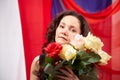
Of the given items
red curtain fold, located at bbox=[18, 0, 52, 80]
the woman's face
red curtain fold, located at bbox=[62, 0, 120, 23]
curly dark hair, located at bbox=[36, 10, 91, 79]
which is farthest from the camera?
red curtain fold, located at bbox=[18, 0, 52, 80]

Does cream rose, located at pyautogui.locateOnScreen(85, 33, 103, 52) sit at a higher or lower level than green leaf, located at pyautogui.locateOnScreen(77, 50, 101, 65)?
higher

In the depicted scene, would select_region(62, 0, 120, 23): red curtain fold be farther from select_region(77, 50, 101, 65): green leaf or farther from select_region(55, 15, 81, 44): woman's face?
select_region(77, 50, 101, 65): green leaf

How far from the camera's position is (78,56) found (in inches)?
33.4

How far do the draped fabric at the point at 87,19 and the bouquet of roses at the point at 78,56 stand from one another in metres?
0.71

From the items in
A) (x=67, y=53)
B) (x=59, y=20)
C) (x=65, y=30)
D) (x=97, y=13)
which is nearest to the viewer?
(x=67, y=53)

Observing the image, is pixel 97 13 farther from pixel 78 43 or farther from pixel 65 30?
pixel 78 43

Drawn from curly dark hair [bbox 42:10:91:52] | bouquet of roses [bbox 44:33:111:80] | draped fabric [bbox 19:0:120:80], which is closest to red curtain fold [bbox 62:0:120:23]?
draped fabric [bbox 19:0:120:80]

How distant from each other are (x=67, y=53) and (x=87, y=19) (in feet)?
2.67

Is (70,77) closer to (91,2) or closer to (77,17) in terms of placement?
(77,17)

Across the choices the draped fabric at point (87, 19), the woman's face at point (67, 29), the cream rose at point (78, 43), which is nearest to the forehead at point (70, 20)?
the woman's face at point (67, 29)

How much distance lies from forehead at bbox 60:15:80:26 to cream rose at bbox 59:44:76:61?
273mm

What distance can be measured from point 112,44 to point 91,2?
0.36 meters

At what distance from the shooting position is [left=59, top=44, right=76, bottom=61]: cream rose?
0.82 m

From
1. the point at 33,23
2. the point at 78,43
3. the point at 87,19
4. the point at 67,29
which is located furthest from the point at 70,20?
the point at 33,23
